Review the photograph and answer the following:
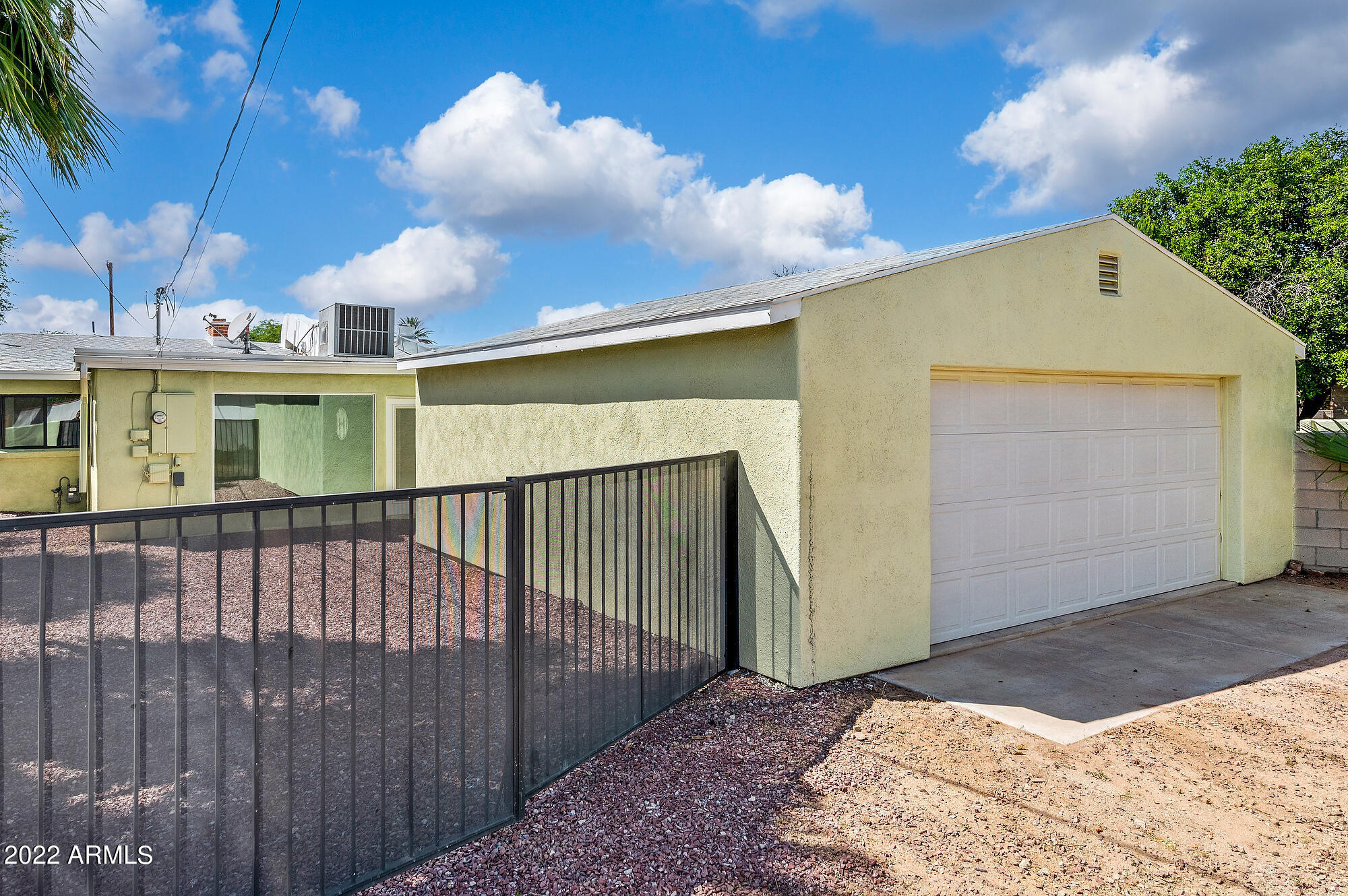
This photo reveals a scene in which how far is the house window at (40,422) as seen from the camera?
1374 cm

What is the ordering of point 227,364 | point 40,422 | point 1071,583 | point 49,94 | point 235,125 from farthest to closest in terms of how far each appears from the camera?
point 40,422
point 227,364
point 235,125
point 1071,583
point 49,94

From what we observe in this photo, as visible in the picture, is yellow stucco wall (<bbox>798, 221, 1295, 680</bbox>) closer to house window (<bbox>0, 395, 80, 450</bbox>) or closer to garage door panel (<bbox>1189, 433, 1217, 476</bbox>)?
garage door panel (<bbox>1189, 433, 1217, 476</bbox>)

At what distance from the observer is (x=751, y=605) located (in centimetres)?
539

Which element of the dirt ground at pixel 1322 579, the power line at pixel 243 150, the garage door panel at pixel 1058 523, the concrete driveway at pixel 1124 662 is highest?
the power line at pixel 243 150

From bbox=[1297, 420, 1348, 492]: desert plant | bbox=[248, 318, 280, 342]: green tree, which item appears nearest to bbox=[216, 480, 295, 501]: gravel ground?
bbox=[1297, 420, 1348, 492]: desert plant

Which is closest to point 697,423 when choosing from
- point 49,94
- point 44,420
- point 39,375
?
point 49,94

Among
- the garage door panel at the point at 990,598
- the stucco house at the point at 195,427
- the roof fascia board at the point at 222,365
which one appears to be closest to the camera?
the garage door panel at the point at 990,598

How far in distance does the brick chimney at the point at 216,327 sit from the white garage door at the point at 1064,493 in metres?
17.1

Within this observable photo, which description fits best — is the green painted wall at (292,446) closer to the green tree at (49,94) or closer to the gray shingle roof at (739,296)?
the gray shingle roof at (739,296)

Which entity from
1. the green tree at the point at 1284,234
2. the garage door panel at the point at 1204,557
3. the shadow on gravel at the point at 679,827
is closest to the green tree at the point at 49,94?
the shadow on gravel at the point at 679,827

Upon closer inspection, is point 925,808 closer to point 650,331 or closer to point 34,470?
point 650,331

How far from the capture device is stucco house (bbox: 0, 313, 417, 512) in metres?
11.2

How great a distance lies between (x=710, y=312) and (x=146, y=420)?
10334 millimetres

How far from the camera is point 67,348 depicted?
16953 mm
